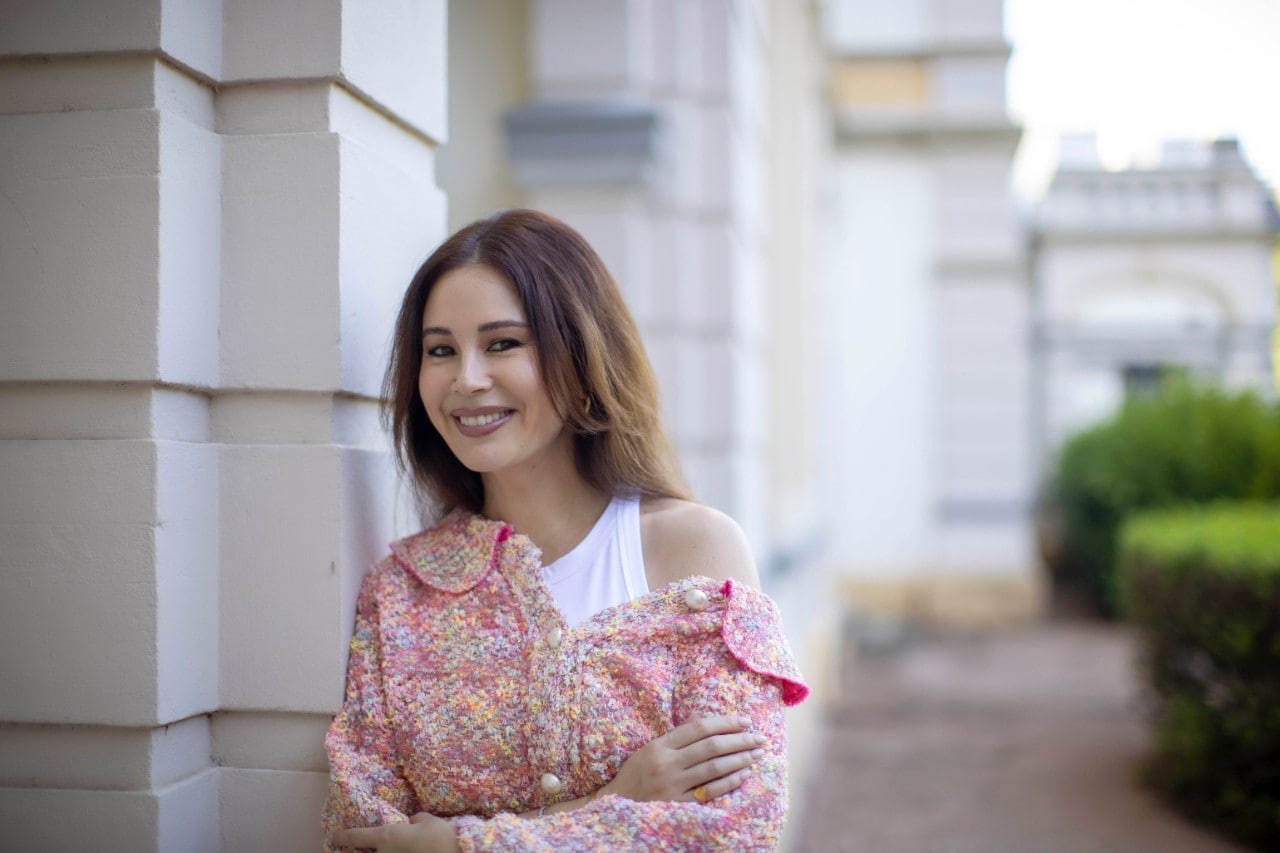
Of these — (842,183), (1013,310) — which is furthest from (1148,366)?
(842,183)

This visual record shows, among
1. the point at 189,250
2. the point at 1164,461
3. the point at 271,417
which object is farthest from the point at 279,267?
the point at 1164,461

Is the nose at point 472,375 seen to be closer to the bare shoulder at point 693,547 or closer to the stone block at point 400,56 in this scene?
the bare shoulder at point 693,547

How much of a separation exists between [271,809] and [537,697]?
49cm

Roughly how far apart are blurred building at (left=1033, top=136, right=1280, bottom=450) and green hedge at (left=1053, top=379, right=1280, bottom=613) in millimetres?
2177

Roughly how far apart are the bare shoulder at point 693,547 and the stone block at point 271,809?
64 centimetres

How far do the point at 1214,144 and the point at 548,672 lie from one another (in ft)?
53.3

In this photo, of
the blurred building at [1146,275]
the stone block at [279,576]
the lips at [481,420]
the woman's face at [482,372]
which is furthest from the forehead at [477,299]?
the blurred building at [1146,275]

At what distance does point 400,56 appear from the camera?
2.02 m

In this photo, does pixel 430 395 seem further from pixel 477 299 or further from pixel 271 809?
pixel 271 809

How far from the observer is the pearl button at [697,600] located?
1.77 metres

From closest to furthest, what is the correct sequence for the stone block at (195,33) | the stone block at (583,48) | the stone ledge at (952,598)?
1. the stone block at (195,33)
2. the stone block at (583,48)
3. the stone ledge at (952,598)

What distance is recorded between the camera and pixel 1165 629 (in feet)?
18.6

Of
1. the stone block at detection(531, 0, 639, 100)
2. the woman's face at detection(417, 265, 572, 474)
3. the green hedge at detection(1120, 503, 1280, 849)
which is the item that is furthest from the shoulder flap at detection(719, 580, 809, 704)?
the green hedge at detection(1120, 503, 1280, 849)

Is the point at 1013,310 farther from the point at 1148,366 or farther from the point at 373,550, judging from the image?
the point at 373,550
